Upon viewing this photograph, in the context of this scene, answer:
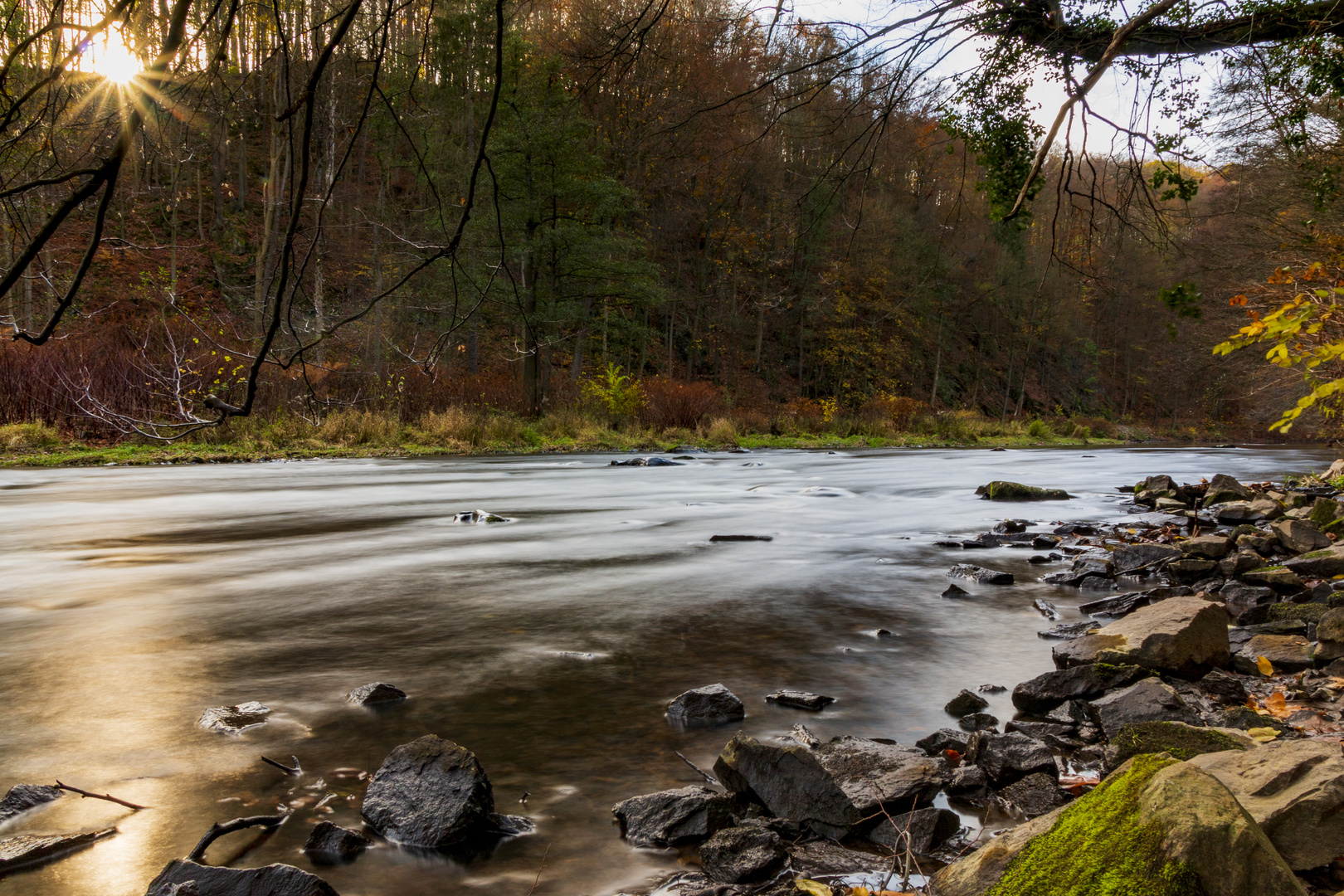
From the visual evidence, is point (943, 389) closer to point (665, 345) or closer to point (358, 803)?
point (665, 345)

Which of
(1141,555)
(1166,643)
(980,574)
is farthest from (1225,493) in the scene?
(1166,643)

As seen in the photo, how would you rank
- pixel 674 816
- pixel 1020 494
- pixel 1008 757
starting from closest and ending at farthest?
pixel 674 816 → pixel 1008 757 → pixel 1020 494

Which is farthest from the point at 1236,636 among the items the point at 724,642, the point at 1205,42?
the point at 1205,42

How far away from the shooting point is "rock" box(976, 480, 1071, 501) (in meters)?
12.1

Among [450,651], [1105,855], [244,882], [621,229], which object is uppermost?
[621,229]

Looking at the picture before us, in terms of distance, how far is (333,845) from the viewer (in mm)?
2252

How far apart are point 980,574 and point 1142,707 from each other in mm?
3190

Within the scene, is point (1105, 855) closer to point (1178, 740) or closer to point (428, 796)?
point (1178, 740)

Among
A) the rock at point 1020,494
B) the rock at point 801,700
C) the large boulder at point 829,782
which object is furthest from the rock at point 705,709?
the rock at point 1020,494

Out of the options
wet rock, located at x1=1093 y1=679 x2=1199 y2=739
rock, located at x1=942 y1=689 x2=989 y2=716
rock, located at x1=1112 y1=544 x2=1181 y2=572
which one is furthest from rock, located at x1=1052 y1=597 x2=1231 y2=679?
rock, located at x1=1112 y1=544 x2=1181 y2=572

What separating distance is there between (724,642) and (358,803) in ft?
7.37

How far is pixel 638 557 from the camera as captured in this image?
7.16 metres

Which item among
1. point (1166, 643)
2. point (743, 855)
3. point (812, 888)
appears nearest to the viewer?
point (812, 888)

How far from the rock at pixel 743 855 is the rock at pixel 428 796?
2.15ft
